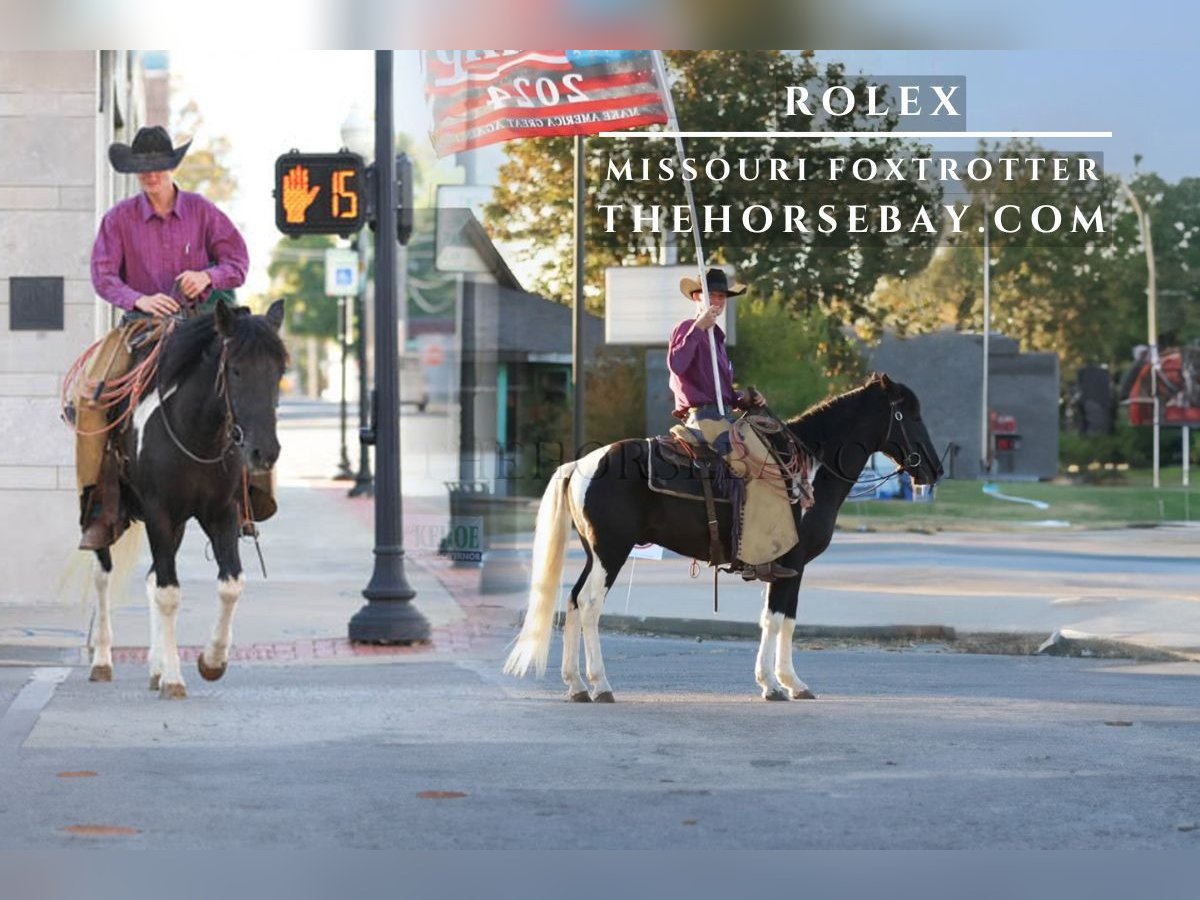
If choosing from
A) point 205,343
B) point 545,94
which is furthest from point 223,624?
point 545,94

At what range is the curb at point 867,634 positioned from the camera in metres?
16.1

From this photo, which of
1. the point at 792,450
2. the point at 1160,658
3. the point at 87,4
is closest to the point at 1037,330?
the point at 1160,658

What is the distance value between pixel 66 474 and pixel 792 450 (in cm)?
697

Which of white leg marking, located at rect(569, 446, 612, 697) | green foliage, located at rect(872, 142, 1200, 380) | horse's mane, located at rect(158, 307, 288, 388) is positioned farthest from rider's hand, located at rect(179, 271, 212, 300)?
green foliage, located at rect(872, 142, 1200, 380)

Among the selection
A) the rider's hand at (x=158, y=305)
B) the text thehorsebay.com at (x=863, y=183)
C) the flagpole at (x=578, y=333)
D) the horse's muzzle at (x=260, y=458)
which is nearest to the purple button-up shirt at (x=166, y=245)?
the rider's hand at (x=158, y=305)

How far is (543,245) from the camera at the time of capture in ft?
59.1

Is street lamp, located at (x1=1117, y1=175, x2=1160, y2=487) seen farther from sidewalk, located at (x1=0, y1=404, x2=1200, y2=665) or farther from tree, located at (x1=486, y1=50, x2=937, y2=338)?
tree, located at (x1=486, y1=50, x2=937, y2=338)

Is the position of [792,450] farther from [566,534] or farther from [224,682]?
[224,682]

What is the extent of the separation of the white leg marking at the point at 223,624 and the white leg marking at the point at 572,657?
1921 millimetres

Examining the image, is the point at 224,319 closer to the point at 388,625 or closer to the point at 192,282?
the point at 192,282

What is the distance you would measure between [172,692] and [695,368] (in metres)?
3.60

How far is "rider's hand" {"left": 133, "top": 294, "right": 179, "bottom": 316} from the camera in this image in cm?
1218

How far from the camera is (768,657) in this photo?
12211 millimetres

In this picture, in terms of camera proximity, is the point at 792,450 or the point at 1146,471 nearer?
the point at 792,450
